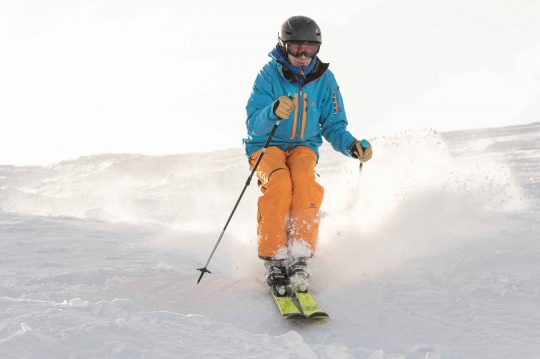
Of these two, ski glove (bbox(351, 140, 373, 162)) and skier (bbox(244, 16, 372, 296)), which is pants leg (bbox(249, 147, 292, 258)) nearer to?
skier (bbox(244, 16, 372, 296))

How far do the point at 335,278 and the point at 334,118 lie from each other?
4.92ft

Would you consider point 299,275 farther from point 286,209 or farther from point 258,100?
point 258,100

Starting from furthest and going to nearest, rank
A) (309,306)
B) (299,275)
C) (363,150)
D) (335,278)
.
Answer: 1. (363,150)
2. (335,278)
3. (299,275)
4. (309,306)

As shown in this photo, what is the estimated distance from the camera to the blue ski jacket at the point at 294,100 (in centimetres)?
452

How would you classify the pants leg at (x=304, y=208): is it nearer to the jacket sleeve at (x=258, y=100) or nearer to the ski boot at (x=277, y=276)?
the ski boot at (x=277, y=276)

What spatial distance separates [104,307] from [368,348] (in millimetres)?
1517

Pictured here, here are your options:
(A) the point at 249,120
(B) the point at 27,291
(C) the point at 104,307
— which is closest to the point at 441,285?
(A) the point at 249,120

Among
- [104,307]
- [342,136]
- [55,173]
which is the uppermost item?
[342,136]

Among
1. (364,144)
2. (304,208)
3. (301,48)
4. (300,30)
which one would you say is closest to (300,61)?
(301,48)

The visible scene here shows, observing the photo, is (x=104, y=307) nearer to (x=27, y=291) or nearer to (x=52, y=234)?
(x=27, y=291)

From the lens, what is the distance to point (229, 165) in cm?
1681

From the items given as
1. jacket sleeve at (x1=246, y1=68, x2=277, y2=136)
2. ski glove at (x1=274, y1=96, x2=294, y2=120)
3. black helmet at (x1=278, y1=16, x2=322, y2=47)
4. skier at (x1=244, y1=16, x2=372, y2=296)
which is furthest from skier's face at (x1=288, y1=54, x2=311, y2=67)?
ski glove at (x1=274, y1=96, x2=294, y2=120)

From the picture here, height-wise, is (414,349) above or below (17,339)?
below

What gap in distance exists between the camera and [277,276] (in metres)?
3.87
